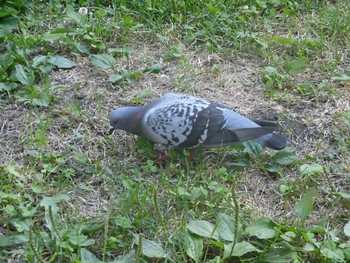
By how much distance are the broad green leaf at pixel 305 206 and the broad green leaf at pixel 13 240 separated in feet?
4.66

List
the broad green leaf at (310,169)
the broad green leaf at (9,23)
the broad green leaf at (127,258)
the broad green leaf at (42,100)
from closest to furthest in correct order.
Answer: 1. the broad green leaf at (127,258)
2. the broad green leaf at (310,169)
3. the broad green leaf at (42,100)
4. the broad green leaf at (9,23)

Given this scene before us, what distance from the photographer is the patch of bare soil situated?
405 cm

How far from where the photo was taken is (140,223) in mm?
3537

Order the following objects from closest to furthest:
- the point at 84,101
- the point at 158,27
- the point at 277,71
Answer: the point at 84,101 → the point at 277,71 → the point at 158,27

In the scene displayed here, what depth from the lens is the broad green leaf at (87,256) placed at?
330cm

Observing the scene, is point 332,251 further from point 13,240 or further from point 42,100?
point 42,100

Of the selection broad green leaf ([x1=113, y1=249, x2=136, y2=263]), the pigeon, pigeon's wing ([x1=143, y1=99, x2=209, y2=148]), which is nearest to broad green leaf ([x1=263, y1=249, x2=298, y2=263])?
broad green leaf ([x1=113, y1=249, x2=136, y2=263])

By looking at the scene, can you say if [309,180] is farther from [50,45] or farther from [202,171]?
[50,45]

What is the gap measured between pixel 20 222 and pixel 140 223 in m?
0.63

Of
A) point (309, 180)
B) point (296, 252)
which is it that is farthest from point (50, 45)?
point (296, 252)

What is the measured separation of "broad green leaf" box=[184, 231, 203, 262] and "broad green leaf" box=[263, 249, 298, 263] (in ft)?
1.08

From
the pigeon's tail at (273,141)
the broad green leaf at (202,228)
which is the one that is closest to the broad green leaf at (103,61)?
the pigeon's tail at (273,141)

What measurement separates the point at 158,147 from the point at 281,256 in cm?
122

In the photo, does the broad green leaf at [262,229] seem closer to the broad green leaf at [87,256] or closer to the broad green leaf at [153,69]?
the broad green leaf at [87,256]
